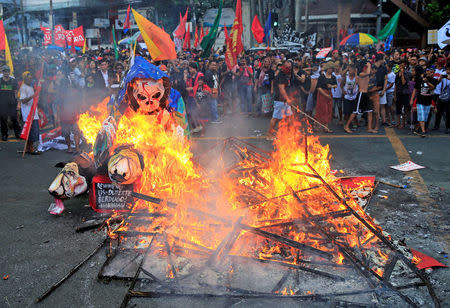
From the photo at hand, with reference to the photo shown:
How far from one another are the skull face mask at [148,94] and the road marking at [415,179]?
380cm

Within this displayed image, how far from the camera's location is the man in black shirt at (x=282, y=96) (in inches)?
335

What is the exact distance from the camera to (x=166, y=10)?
37.0 metres

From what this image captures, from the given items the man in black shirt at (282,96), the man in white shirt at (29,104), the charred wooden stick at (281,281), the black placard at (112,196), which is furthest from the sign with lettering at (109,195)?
the man in black shirt at (282,96)

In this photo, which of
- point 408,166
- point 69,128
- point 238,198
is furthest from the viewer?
point 69,128

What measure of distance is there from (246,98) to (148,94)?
8.28m

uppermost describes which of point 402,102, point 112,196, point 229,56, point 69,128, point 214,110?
point 229,56

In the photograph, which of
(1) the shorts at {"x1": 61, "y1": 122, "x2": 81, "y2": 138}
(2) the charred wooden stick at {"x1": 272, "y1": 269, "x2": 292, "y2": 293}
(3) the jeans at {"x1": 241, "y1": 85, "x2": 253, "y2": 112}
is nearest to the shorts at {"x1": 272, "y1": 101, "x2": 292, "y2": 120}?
(3) the jeans at {"x1": 241, "y1": 85, "x2": 253, "y2": 112}

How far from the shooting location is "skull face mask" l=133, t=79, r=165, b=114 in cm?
438

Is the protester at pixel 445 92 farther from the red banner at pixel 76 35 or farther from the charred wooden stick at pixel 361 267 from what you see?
the red banner at pixel 76 35

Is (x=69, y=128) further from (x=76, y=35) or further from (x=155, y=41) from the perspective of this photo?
(x=76, y=35)

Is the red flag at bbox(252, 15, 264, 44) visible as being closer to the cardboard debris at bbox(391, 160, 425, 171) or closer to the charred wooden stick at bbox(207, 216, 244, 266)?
the cardboard debris at bbox(391, 160, 425, 171)

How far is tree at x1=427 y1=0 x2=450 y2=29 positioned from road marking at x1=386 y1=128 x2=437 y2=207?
16463 millimetres

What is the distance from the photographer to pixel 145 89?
14.4ft

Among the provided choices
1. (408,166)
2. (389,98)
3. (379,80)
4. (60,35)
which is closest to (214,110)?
(379,80)
